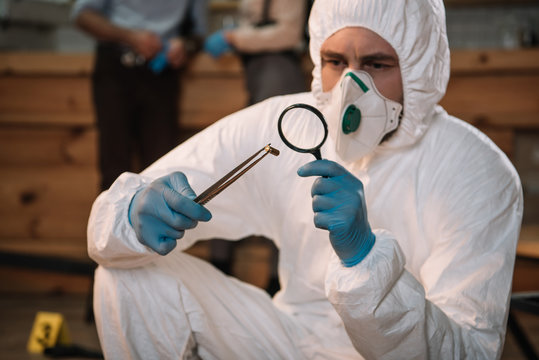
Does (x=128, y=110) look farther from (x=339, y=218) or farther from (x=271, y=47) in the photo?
(x=339, y=218)

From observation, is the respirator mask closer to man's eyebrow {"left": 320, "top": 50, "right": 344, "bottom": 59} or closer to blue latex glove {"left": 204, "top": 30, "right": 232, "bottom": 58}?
man's eyebrow {"left": 320, "top": 50, "right": 344, "bottom": 59}

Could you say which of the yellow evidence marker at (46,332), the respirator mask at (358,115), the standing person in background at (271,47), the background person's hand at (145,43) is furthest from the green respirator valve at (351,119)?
the background person's hand at (145,43)

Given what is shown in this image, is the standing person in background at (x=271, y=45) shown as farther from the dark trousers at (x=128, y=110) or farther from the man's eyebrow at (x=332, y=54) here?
the man's eyebrow at (x=332, y=54)

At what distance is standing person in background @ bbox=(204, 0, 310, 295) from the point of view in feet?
6.82

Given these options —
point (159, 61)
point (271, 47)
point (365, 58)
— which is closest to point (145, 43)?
point (159, 61)

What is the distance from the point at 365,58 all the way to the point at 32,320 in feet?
5.63

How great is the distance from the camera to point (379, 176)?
122 centimetres

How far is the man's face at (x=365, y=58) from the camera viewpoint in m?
1.14

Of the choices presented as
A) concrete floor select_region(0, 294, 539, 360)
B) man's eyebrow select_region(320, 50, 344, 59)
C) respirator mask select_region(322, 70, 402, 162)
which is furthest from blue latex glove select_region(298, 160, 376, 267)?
concrete floor select_region(0, 294, 539, 360)

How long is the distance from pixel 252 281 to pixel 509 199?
1516mm

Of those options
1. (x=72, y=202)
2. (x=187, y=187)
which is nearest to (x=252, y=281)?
(x=72, y=202)

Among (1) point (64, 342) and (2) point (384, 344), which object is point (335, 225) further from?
(1) point (64, 342)

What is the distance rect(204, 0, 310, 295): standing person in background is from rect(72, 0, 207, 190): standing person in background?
27 cm

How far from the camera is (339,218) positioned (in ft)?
2.91
